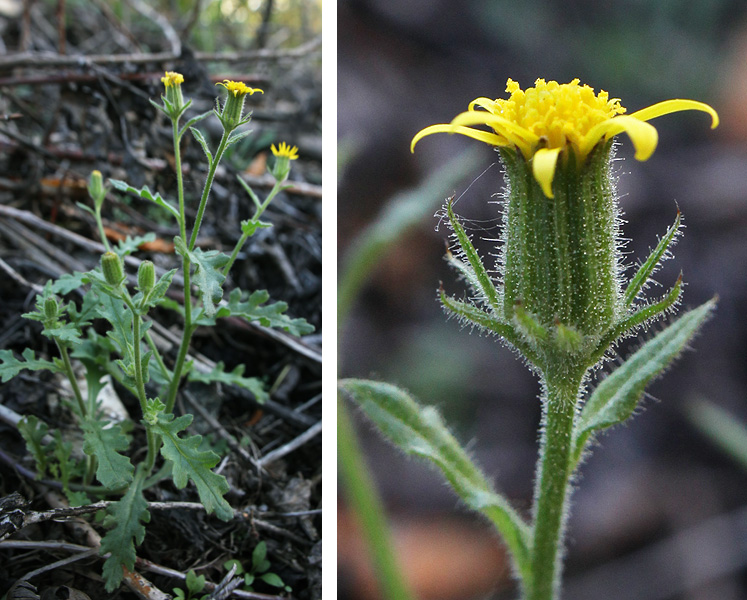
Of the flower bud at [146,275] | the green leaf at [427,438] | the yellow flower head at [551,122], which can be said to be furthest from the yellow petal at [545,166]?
the flower bud at [146,275]

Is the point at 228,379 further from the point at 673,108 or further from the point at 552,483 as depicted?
the point at 673,108

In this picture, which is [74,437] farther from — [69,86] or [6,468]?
[69,86]

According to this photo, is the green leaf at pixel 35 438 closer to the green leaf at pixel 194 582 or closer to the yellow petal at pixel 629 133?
the green leaf at pixel 194 582

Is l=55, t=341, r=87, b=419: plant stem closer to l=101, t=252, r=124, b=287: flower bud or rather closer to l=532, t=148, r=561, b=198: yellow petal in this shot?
l=101, t=252, r=124, b=287: flower bud

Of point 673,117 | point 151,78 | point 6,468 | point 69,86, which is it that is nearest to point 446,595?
point 6,468

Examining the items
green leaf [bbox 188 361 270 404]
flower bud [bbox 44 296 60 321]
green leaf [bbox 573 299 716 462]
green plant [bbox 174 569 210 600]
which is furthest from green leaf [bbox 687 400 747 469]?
flower bud [bbox 44 296 60 321]

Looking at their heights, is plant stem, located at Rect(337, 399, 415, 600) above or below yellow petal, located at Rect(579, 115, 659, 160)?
below
